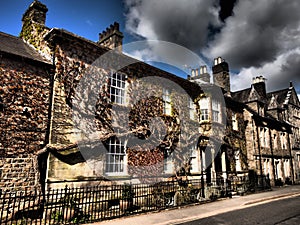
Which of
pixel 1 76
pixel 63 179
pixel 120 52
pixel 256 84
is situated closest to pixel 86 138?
pixel 63 179

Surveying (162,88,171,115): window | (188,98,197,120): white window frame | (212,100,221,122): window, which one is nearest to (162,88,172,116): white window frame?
(162,88,171,115): window

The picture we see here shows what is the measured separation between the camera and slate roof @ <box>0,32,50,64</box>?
31.3 feet

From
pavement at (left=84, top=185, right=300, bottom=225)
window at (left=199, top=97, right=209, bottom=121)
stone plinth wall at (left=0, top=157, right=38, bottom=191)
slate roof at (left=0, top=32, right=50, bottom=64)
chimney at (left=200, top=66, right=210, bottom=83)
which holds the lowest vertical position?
pavement at (left=84, top=185, right=300, bottom=225)

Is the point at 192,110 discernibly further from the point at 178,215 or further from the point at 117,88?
the point at 178,215

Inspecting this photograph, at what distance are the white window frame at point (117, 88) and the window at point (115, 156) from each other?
2076mm

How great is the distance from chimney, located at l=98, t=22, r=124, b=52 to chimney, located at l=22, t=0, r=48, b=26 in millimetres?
3503

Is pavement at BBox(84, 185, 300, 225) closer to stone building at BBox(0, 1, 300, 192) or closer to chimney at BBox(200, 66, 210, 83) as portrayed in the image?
stone building at BBox(0, 1, 300, 192)

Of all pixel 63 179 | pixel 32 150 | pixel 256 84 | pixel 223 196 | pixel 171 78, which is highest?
pixel 256 84

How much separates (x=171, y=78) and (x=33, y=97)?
28.8 feet

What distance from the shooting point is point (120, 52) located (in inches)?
501

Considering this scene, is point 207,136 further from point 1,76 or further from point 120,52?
point 1,76

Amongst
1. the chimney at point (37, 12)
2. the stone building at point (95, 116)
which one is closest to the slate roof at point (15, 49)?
the stone building at point (95, 116)

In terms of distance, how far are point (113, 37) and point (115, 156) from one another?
6.94 meters

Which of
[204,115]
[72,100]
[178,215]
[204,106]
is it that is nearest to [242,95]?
[204,106]
